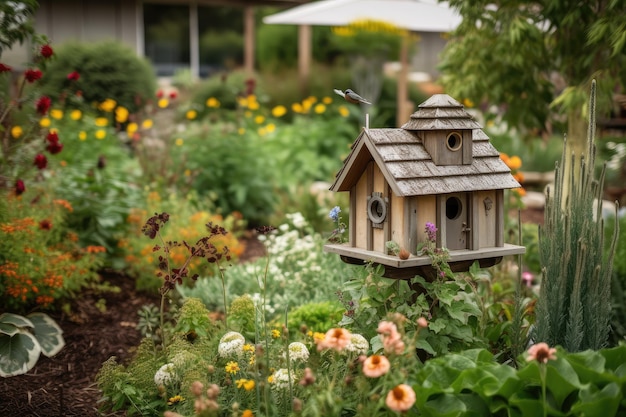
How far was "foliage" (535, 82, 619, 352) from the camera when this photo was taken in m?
3.65

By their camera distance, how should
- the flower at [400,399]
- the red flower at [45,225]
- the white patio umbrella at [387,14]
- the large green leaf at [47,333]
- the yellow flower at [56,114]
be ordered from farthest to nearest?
the white patio umbrella at [387,14], the yellow flower at [56,114], the red flower at [45,225], the large green leaf at [47,333], the flower at [400,399]

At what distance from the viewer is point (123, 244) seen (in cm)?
641

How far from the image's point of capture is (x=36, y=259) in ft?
16.7

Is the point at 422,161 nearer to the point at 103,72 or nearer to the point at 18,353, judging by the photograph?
the point at 18,353

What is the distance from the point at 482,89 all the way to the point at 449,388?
3936 millimetres

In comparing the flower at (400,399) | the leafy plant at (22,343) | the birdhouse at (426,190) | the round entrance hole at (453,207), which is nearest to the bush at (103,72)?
the leafy plant at (22,343)

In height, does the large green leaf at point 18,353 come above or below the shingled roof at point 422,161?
below

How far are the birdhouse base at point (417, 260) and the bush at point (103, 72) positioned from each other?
1002cm

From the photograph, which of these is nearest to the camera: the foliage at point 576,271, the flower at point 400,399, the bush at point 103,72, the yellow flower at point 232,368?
the flower at point 400,399

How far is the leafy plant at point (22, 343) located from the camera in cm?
450

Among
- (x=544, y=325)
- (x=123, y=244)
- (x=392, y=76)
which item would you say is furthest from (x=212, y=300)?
(x=392, y=76)

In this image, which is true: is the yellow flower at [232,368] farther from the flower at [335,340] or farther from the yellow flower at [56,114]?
the yellow flower at [56,114]

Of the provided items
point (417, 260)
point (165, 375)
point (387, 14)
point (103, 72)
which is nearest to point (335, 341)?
point (417, 260)

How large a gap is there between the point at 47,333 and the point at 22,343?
0.31 m
